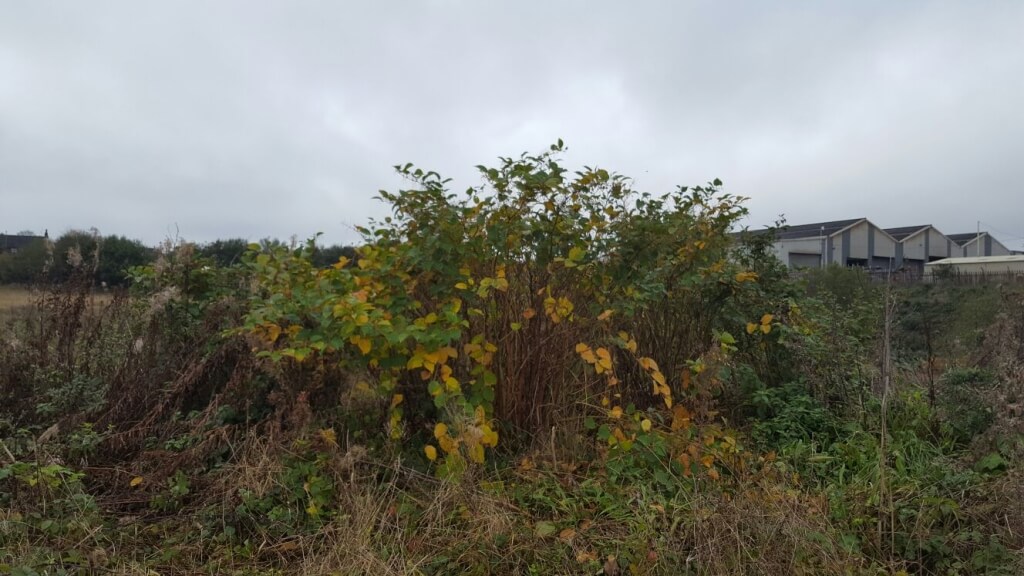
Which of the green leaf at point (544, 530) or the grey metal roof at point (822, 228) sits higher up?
the grey metal roof at point (822, 228)

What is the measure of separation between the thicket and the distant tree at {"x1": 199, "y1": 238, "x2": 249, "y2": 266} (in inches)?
13.8

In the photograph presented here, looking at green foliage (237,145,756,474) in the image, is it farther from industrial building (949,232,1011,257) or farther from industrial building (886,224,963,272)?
industrial building (949,232,1011,257)

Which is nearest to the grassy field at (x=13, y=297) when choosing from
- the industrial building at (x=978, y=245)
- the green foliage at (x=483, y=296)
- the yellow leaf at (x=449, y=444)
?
the green foliage at (x=483, y=296)

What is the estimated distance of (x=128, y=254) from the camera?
661cm

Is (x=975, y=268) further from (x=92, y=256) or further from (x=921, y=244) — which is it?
(x=92, y=256)

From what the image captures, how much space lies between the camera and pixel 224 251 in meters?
5.76

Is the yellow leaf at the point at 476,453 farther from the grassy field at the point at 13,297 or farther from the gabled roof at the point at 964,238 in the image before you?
the gabled roof at the point at 964,238

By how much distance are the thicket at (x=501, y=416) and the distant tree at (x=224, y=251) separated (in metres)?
0.35

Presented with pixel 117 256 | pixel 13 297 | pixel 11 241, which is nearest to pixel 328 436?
pixel 13 297

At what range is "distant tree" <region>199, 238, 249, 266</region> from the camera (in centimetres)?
505

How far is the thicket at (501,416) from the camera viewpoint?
272cm

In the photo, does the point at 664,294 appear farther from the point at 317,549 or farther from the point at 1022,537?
the point at 317,549

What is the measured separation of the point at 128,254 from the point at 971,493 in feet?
23.7

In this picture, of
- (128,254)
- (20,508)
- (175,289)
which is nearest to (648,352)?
(175,289)
